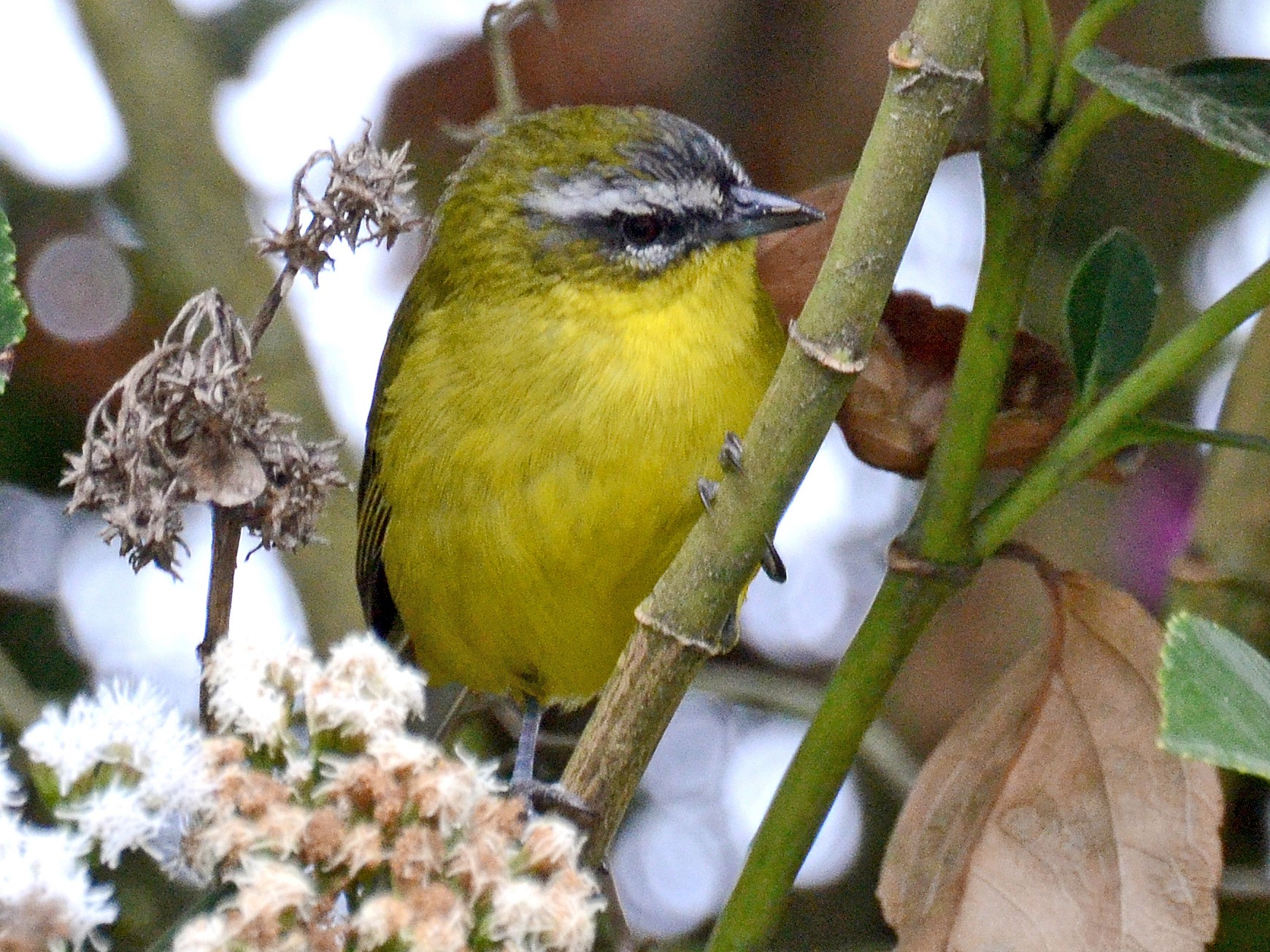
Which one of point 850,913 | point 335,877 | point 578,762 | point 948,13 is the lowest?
point 850,913

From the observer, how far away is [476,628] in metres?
2.46

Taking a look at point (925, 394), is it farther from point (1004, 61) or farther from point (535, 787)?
point (535, 787)

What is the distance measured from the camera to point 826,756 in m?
1.58

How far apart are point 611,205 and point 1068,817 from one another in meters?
1.13

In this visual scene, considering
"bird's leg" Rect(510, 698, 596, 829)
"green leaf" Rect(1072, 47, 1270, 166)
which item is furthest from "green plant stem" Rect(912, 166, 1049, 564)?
"bird's leg" Rect(510, 698, 596, 829)

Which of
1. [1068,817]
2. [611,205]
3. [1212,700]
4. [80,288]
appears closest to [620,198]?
[611,205]

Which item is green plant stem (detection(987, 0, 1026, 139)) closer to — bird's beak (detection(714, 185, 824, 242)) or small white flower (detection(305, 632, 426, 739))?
bird's beak (detection(714, 185, 824, 242))

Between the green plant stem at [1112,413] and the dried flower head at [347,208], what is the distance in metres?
0.65

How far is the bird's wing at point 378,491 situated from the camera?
2.57 metres

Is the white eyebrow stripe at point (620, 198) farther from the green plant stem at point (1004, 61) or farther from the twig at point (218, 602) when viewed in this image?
the twig at point (218, 602)

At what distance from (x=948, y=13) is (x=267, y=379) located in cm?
180

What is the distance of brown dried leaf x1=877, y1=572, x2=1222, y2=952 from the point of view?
1.58 metres

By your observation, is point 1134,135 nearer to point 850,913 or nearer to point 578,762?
point 850,913

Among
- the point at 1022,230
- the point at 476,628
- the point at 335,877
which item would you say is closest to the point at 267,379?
the point at 476,628
